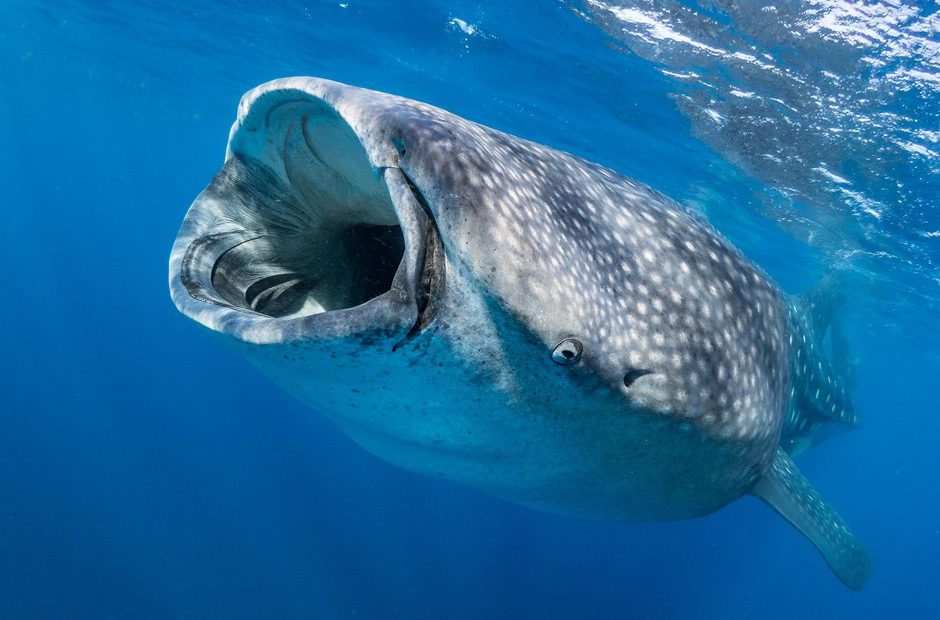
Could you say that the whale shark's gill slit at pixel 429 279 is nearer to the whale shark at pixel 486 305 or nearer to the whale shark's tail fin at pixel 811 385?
the whale shark at pixel 486 305

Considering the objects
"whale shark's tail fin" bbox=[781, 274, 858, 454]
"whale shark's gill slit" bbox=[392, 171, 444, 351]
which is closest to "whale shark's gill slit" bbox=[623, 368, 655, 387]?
"whale shark's gill slit" bbox=[392, 171, 444, 351]

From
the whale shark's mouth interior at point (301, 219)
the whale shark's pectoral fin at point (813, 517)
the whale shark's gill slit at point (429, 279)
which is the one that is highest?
the whale shark's gill slit at point (429, 279)

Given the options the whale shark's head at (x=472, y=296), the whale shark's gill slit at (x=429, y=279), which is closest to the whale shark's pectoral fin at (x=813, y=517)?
the whale shark's head at (x=472, y=296)

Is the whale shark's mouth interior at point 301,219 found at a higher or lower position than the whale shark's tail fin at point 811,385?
higher

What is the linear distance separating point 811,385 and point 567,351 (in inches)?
191

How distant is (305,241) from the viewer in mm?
3115

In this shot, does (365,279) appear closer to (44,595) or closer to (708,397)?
(708,397)

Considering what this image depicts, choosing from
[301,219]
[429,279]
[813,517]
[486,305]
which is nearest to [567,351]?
[486,305]

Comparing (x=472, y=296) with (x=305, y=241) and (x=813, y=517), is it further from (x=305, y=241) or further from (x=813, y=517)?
(x=813, y=517)

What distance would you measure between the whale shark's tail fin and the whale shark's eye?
2667mm

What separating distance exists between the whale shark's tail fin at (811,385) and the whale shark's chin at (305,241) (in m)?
2.93

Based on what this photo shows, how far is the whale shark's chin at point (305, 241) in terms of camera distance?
1.76 meters

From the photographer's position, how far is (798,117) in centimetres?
1109

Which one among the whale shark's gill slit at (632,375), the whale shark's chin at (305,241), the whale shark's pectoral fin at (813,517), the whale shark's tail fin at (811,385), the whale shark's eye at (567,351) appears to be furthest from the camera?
the whale shark's tail fin at (811,385)
